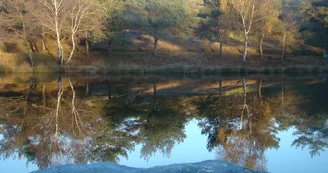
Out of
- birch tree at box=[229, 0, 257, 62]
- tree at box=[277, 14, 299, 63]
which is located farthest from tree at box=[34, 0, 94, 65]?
tree at box=[277, 14, 299, 63]

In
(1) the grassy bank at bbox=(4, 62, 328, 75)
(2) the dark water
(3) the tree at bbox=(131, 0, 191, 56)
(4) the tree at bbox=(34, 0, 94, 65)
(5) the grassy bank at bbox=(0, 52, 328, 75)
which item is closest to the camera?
A: (2) the dark water

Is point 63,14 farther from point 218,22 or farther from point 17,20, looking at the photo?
point 218,22

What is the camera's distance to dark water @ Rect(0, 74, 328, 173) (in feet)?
27.1

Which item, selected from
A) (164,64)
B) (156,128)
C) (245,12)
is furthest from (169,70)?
(156,128)

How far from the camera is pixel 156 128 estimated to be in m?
11.3

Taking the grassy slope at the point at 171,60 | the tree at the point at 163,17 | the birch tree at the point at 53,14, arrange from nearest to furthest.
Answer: the birch tree at the point at 53,14 < the grassy slope at the point at 171,60 < the tree at the point at 163,17

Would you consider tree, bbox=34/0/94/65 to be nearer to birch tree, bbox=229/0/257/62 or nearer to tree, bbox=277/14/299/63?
birch tree, bbox=229/0/257/62

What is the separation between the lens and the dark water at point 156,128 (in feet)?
27.1

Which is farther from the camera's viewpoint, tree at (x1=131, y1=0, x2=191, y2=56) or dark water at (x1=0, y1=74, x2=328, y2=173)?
tree at (x1=131, y1=0, x2=191, y2=56)

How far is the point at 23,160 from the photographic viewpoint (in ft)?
26.4

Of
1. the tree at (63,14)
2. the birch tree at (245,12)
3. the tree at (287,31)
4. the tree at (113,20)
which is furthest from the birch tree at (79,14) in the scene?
the tree at (287,31)

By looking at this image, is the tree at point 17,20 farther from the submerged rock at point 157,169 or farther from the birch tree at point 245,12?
the submerged rock at point 157,169

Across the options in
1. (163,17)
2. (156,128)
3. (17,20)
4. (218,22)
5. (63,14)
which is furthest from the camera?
(218,22)

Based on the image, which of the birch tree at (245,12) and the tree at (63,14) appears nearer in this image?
the tree at (63,14)
